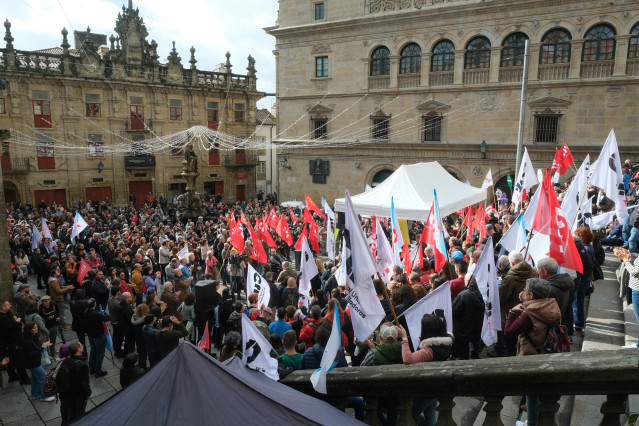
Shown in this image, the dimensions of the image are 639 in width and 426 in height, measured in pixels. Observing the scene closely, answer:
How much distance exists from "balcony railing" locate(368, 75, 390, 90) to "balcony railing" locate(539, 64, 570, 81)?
338 inches

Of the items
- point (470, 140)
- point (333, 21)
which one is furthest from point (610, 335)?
point (333, 21)

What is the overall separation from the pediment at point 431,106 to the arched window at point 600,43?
724 centimetres

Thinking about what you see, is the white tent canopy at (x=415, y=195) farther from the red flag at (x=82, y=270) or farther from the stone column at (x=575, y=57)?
the stone column at (x=575, y=57)

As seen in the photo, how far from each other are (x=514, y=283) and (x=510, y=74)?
824 inches

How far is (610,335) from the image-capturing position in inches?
259

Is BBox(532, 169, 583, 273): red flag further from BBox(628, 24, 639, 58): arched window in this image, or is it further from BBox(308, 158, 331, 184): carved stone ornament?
BBox(308, 158, 331, 184): carved stone ornament

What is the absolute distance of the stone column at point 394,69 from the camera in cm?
2670

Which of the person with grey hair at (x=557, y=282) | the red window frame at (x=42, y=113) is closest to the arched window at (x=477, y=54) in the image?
the person with grey hair at (x=557, y=282)

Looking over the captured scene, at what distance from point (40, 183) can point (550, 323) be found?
121 ft

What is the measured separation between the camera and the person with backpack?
6332 millimetres

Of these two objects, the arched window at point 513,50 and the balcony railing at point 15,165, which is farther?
the balcony railing at point 15,165

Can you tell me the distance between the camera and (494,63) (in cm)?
2403

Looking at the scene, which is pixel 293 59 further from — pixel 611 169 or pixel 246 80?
pixel 611 169

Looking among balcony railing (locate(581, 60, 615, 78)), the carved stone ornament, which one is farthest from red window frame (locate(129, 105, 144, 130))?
balcony railing (locate(581, 60, 615, 78))
